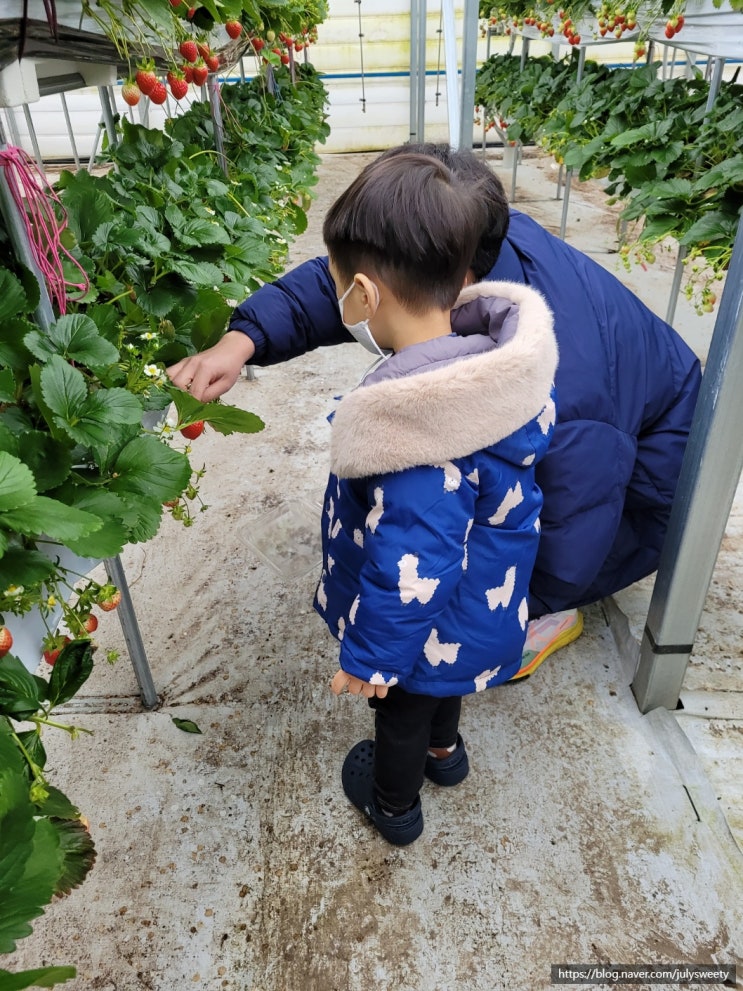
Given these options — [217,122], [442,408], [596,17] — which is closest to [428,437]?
[442,408]

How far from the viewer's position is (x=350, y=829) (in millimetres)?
1343

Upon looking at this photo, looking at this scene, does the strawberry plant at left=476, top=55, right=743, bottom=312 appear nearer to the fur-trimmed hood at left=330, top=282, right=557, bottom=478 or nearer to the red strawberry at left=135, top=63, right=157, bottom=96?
the fur-trimmed hood at left=330, top=282, right=557, bottom=478

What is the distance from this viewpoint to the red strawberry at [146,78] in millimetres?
1330

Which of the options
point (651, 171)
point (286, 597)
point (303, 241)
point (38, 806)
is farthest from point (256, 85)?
point (38, 806)

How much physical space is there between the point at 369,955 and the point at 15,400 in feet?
3.22

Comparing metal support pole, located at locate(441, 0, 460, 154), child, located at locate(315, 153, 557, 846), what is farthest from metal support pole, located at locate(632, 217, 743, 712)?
metal support pole, located at locate(441, 0, 460, 154)

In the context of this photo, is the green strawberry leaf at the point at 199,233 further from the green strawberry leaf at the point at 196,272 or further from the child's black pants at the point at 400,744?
the child's black pants at the point at 400,744

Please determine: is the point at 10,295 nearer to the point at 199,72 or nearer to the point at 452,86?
the point at 199,72

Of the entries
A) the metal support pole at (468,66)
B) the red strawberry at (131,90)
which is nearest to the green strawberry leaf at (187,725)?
the red strawberry at (131,90)

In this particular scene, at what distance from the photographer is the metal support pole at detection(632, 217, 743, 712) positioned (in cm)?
121

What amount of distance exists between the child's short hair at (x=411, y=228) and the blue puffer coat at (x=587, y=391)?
0.36 m

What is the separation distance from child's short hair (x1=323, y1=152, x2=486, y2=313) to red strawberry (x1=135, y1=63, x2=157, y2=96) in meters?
0.60

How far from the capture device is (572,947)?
1.15 meters

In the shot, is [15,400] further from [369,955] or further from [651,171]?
[651,171]
